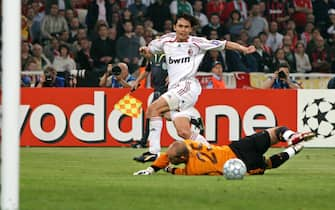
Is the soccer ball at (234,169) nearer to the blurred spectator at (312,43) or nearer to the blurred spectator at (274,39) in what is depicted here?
the blurred spectator at (274,39)

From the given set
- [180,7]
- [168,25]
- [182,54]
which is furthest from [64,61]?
[182,54]

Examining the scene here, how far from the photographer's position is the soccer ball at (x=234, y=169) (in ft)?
44.7

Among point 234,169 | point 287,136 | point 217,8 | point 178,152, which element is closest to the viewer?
point 234,169

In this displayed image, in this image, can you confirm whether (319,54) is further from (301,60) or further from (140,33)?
(140,33)

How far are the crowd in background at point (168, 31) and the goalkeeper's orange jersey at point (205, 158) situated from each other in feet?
36.5

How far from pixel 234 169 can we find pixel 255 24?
48.4 ft

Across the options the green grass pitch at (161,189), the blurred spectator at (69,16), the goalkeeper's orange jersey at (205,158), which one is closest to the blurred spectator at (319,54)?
the blurred spectator at (69,16)

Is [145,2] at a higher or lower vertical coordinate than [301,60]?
higher

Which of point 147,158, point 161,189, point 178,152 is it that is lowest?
point 147,158

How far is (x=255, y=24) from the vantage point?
2809 cm

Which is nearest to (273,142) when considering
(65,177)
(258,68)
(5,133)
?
(65,177)

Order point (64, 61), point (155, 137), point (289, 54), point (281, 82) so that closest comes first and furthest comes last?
1. point (155, 137)
2. point (281, 82)
3. point (64, 61)
4. point (289, 54)

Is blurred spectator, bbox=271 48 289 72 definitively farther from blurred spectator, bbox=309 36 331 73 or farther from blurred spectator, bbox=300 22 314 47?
blurred spectator, bbox=300 22 314 47

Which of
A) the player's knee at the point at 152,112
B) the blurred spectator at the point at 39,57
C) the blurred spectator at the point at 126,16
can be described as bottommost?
the player's knee at the point at 152,112
